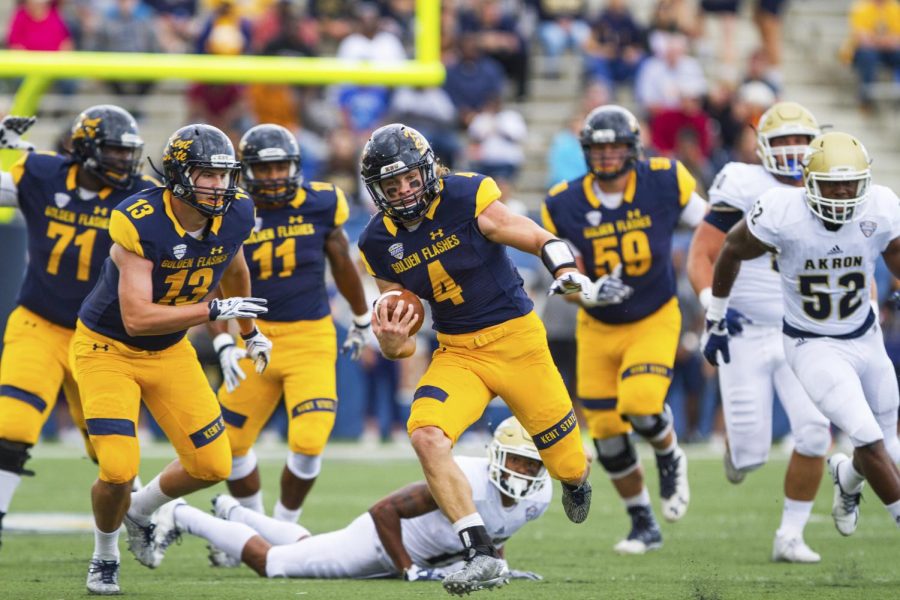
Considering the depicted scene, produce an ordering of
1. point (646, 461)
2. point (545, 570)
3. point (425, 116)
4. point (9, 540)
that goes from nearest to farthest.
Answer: point (545, 570) < point (9, 540) < point (646, 461) < point (425, 116)

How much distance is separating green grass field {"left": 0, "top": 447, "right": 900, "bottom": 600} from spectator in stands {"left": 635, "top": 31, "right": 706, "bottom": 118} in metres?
5.23

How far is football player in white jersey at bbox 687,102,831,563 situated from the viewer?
733 cm

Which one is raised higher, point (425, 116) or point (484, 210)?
point (484, 210)

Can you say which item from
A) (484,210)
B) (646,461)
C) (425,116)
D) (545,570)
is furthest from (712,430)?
(484,210)

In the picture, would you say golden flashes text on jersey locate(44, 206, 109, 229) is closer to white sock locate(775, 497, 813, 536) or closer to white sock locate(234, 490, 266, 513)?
white sock locate(234, 490, 266, 513)

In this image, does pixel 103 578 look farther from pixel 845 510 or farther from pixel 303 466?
pixel 845 510

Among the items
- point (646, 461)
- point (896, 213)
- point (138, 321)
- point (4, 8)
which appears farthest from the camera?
point (4, 8)

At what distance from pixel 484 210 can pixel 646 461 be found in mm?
Answer: 6363

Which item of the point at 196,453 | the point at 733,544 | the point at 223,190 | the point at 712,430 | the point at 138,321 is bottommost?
the point at 712,430

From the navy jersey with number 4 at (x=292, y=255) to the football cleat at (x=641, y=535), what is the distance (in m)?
1.96

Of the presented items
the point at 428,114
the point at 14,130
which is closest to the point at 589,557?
the point at 14,130

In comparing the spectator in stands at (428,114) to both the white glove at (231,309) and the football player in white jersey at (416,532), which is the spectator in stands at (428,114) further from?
the white glove at (231,309)

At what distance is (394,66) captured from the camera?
10531mm

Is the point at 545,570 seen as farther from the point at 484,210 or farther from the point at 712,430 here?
the point at 712,430
